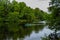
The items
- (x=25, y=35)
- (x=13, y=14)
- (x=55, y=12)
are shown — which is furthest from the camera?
(x=13, y=14)

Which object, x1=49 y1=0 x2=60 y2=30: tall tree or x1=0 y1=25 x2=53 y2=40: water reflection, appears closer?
x1=49 y1=0 x2=60 y2=30: tall tree

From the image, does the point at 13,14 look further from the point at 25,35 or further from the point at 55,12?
the point at 55,12

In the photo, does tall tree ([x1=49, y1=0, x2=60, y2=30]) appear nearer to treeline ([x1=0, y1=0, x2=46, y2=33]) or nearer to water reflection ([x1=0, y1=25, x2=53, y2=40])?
water reflection ([x1=0, y1=25, x2=53, y2=40])

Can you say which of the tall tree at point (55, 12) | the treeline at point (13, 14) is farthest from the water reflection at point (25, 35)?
the treeline at point (13, 14)

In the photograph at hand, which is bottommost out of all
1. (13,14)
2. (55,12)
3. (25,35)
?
(25,35)

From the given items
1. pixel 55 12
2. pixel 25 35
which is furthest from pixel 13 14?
pixel 55 12

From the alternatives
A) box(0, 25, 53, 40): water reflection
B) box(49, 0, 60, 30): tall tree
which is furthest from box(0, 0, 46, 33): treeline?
box(49, 0, 60, 30): tall tree

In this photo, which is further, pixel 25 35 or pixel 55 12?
pixel 25 35

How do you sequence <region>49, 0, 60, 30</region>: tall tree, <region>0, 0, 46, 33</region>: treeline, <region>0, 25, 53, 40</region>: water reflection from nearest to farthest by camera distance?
<region>49, 0, 60, 30</region>: tall tree < <region>0, 25, 53, 40</region>: water reflection < <region>0, 0, 46, 33</region>: treeline

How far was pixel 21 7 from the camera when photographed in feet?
234

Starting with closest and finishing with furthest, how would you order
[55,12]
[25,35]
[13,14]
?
[55,12]
[25,35]
[13,14]

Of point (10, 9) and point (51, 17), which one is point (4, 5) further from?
point (51, 17)

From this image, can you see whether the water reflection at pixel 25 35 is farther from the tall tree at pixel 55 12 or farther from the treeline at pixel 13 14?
the treeline at pixel 13 14

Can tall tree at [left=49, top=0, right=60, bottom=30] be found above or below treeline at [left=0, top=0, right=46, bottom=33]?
above
